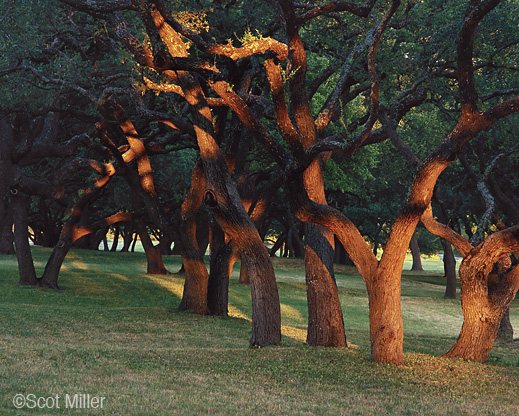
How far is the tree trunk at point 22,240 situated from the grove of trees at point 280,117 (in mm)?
57

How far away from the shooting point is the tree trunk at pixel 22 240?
23.6 metres

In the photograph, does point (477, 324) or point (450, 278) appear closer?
point (477, 324)

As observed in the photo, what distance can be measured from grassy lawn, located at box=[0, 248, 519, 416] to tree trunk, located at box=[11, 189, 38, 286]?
3.84 meters

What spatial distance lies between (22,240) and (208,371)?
1634 centimetres

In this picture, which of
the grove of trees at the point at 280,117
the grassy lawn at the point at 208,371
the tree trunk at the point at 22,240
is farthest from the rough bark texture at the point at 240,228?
the tree trunk at the point at 22,240

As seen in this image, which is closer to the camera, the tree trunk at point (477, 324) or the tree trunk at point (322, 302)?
the tree trunk at point (477, 324)

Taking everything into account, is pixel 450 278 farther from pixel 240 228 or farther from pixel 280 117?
pixel 280 117

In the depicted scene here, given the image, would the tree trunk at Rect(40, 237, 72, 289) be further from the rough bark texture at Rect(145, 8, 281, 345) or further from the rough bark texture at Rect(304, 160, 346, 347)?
the rough bark texture at Rect(304, 160, 346, 347)

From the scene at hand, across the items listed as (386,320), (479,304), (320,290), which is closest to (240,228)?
(320,290)

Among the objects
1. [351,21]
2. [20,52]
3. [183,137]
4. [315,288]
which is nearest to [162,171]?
[183,137]

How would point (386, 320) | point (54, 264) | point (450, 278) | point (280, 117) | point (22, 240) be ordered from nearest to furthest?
1. point (386, 320)
2. point (280, 117)
3. point (22, 240)
4. point (54, 264)
5. point (450, 278)

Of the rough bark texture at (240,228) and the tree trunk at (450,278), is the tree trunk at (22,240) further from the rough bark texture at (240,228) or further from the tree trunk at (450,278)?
the tree trunk at (450,278)

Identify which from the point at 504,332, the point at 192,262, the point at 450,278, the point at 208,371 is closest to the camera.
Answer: the point at 208,371

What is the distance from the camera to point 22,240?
23578mm
